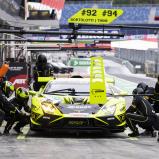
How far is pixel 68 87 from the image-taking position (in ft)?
43.4

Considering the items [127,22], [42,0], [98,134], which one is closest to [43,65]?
[98,134]

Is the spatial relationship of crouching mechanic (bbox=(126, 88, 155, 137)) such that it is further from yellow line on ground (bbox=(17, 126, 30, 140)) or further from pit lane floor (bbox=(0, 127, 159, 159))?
yellow line on ground (bbox=(17, 126, 30, 140))

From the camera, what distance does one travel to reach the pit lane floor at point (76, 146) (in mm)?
9312

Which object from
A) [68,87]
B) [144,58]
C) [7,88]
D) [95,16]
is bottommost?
[144,58]

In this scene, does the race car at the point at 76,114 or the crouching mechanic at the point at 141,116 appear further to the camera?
the crouching mechanic at the point at 141,116

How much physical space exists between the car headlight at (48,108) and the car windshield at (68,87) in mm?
1102

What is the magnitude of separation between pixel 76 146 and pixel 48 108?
4.93 feet

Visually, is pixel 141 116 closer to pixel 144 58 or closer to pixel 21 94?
pixel 21 94

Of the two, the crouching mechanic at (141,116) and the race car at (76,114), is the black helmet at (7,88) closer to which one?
the race car at (76,114)

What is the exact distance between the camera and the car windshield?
13039 mm

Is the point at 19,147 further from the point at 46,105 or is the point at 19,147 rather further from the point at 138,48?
the point at 138,48

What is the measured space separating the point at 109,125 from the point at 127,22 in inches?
3474

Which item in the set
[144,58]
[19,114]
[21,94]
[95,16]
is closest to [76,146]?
[19,114]

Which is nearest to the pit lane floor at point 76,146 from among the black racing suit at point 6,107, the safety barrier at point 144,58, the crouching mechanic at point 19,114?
the crouching mechanic at point 19,114
